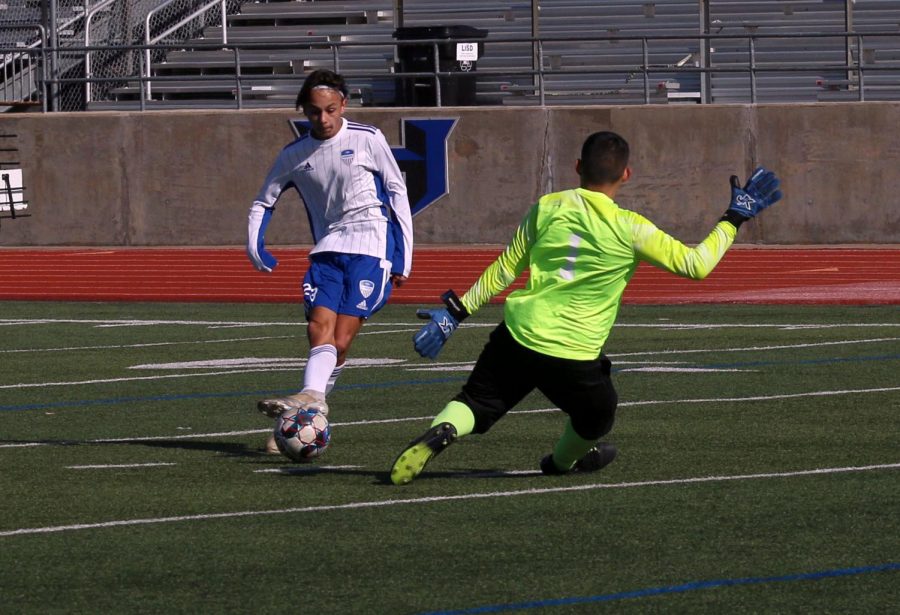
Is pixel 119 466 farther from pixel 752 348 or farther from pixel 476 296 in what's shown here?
pixel 752 348

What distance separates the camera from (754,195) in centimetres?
810

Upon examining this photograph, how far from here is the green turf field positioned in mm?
6207

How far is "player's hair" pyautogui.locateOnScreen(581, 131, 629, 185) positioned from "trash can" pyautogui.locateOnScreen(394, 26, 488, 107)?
70.9ft

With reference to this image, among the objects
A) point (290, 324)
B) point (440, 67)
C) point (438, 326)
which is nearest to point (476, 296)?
point (438, 326)

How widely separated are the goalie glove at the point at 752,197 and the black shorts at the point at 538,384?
0.86 meters

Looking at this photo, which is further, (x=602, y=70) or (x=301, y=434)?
(x=602, y=70)

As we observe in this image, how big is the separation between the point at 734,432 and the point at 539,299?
2.16 m

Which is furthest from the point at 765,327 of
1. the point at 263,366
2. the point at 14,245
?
the point at 14,245

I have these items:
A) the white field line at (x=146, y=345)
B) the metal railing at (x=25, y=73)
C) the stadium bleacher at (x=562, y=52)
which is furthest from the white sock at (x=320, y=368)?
the metal railing at (x=25, y=73)

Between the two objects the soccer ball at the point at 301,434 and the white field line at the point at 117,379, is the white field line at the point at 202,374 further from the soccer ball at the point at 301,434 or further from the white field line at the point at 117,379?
the soccer ball at the point at 301,434

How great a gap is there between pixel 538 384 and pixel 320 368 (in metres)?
1.65

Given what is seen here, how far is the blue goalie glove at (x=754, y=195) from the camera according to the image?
26.3 ft

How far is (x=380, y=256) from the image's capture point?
987 centimetres

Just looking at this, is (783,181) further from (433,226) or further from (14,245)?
(14,245)
